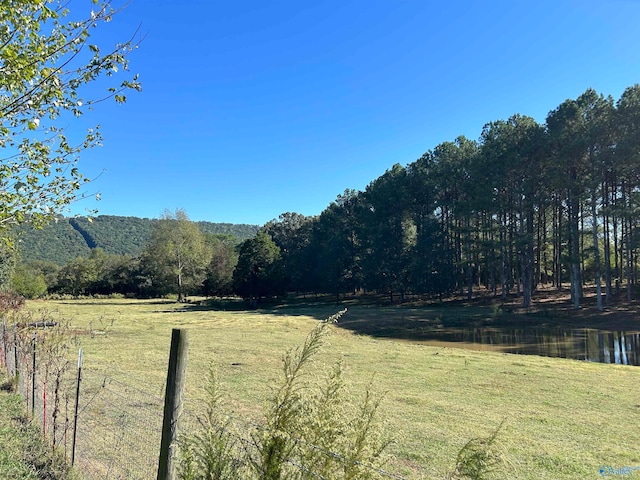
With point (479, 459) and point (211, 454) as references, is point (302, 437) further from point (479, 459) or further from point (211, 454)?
point (479, 459)

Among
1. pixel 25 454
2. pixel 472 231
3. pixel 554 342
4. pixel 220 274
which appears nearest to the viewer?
pixel 25 454

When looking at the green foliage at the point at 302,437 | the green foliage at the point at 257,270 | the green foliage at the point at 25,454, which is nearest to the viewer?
the green foliage at the point at 302,437

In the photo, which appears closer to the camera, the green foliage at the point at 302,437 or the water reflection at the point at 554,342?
the green foliage at the point at 302,437

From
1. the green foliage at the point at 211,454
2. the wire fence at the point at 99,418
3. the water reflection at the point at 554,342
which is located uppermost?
the green foliage at the point at 211,454

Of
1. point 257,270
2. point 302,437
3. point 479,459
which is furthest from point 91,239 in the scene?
point 479,459

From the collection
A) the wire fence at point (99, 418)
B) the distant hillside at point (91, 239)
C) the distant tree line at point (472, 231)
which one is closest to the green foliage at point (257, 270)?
the distant tree line at point (472, 231)

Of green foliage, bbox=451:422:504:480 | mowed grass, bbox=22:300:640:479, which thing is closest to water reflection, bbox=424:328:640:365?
mowed grass, bbox=22:300:640:479

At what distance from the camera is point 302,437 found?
215 centimetres

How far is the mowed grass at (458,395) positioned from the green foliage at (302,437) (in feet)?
0.49

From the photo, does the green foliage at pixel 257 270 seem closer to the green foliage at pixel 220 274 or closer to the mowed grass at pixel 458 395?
the green foliage at pixel 220 274

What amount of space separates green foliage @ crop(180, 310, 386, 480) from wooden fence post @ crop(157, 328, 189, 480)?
296 millimetres

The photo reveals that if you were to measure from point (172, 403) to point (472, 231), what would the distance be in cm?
4241

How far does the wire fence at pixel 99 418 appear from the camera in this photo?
450 centimetres

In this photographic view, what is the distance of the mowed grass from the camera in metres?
5.67
